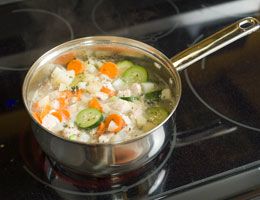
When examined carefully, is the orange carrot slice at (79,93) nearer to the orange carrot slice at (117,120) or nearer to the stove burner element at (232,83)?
the orange carrot slice at (117,120)

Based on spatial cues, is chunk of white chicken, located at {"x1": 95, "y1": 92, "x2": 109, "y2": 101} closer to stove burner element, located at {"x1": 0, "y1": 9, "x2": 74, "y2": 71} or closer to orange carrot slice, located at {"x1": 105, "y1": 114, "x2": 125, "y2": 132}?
orange carrot slice, located at {"x1": 105, "y1": 114, "x2": 125, "y2": 132}

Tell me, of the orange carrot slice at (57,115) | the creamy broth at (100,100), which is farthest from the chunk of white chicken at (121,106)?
the orange carrot slice at (57,115)

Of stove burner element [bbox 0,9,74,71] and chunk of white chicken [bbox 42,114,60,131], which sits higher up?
chunk of white chicken [bbox 42,114,60,131]

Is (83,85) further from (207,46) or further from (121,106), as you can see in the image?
(207,46)

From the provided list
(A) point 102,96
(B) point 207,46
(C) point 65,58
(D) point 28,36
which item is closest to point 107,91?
(A) point 102,96

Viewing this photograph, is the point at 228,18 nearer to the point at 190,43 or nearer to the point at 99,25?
the point at 190,43

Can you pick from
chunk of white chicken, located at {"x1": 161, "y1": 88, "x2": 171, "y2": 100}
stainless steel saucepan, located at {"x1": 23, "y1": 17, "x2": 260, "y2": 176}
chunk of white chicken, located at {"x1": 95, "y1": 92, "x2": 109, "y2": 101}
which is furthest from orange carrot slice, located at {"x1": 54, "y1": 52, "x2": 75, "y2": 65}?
chunk of white chicken, located at {"x1": 161, "y1": 88, "x2": 171, "y2": 100}

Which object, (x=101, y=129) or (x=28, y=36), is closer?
(x=101, y=129)

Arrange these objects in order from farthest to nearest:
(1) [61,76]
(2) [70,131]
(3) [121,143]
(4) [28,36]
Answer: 1. (4) [28,36]
2. (1) [61,76]
3. (2) [70,131]
4. (3) [121,143]
